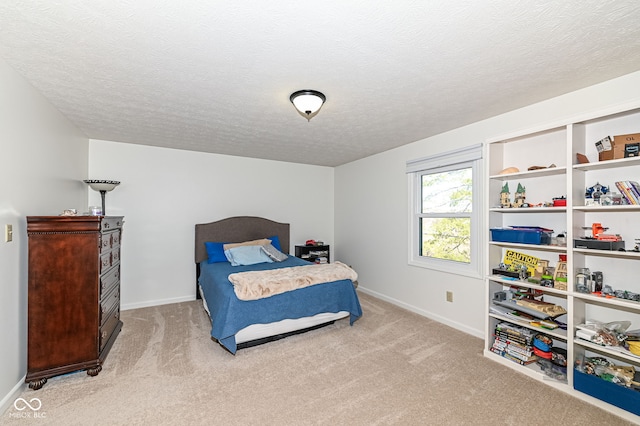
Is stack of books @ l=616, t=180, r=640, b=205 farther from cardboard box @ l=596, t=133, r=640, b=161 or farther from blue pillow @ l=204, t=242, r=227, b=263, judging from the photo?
blue pillow @ l=204, t=242, r=227, b=263

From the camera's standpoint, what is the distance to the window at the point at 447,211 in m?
3.31

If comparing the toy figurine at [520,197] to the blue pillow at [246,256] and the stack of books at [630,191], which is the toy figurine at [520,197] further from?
the blue pillow at [246,256]

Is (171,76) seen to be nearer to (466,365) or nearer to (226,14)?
(226,14)

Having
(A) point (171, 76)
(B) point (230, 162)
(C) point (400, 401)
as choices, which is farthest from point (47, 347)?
(B) point (230, 162)

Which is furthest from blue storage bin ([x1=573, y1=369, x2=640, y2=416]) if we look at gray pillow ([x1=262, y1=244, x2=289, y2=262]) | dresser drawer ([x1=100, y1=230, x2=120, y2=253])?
dresser drawer ([x1=100, y1=230, x2=120, y2=253])

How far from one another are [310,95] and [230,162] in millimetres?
2891

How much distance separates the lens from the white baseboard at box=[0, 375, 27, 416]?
1.95 meters

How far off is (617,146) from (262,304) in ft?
10.3

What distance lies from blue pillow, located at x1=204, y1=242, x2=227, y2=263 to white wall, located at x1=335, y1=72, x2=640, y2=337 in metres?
2.27

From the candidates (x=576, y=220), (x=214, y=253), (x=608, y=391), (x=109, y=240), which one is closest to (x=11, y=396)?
(x=109, y=240)

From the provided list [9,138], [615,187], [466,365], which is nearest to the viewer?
[9,138]

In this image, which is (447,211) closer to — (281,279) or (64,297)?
(281,279)

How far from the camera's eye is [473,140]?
10.6 feet

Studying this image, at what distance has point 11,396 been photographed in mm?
2043
